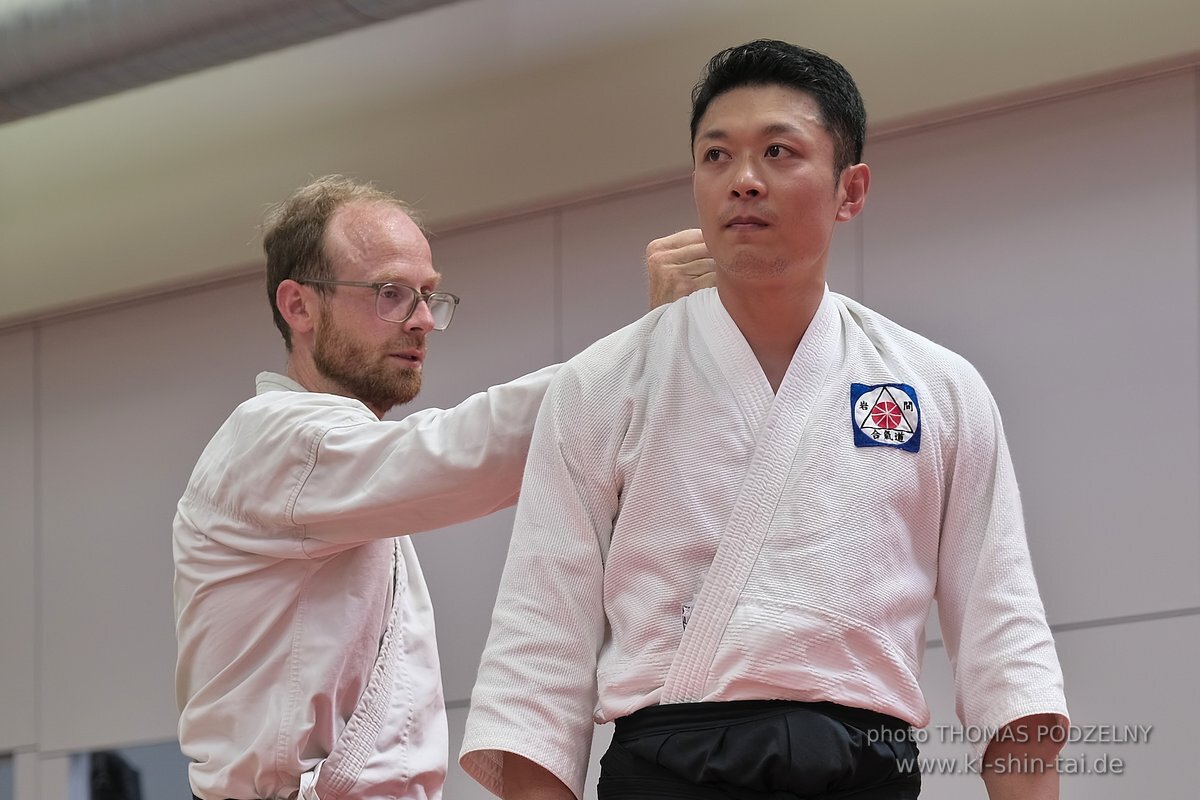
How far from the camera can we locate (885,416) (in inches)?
75.4

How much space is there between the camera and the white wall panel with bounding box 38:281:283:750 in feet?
16.8

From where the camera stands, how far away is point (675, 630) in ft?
6.00

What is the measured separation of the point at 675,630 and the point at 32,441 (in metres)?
4.20

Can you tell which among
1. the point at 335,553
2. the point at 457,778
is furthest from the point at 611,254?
the point at 335,553

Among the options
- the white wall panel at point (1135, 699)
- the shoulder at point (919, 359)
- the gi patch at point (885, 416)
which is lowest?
the white wall panel at point (1135, 699)

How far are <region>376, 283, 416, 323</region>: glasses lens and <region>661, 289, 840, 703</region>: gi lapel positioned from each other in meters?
1.16

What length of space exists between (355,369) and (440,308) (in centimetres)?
22

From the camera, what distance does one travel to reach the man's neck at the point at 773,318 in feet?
6.59

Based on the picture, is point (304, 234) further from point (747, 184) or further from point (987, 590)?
point (987, 590)

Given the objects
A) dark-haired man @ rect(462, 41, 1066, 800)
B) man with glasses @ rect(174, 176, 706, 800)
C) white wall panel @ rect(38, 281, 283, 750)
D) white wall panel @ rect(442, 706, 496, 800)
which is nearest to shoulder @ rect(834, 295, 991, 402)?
dark-haired man @ rect(462, 41, 1066, 800)

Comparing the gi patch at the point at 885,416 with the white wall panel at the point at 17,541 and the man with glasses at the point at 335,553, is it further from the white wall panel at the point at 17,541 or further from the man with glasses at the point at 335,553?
the white wall panel at the point at 17,541

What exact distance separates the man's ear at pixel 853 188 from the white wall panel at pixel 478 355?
101 inches

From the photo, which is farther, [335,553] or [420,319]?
[420,319]

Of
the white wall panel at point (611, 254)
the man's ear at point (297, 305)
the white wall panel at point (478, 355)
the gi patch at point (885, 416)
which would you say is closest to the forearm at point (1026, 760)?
the gi patch at point (885, 416)
